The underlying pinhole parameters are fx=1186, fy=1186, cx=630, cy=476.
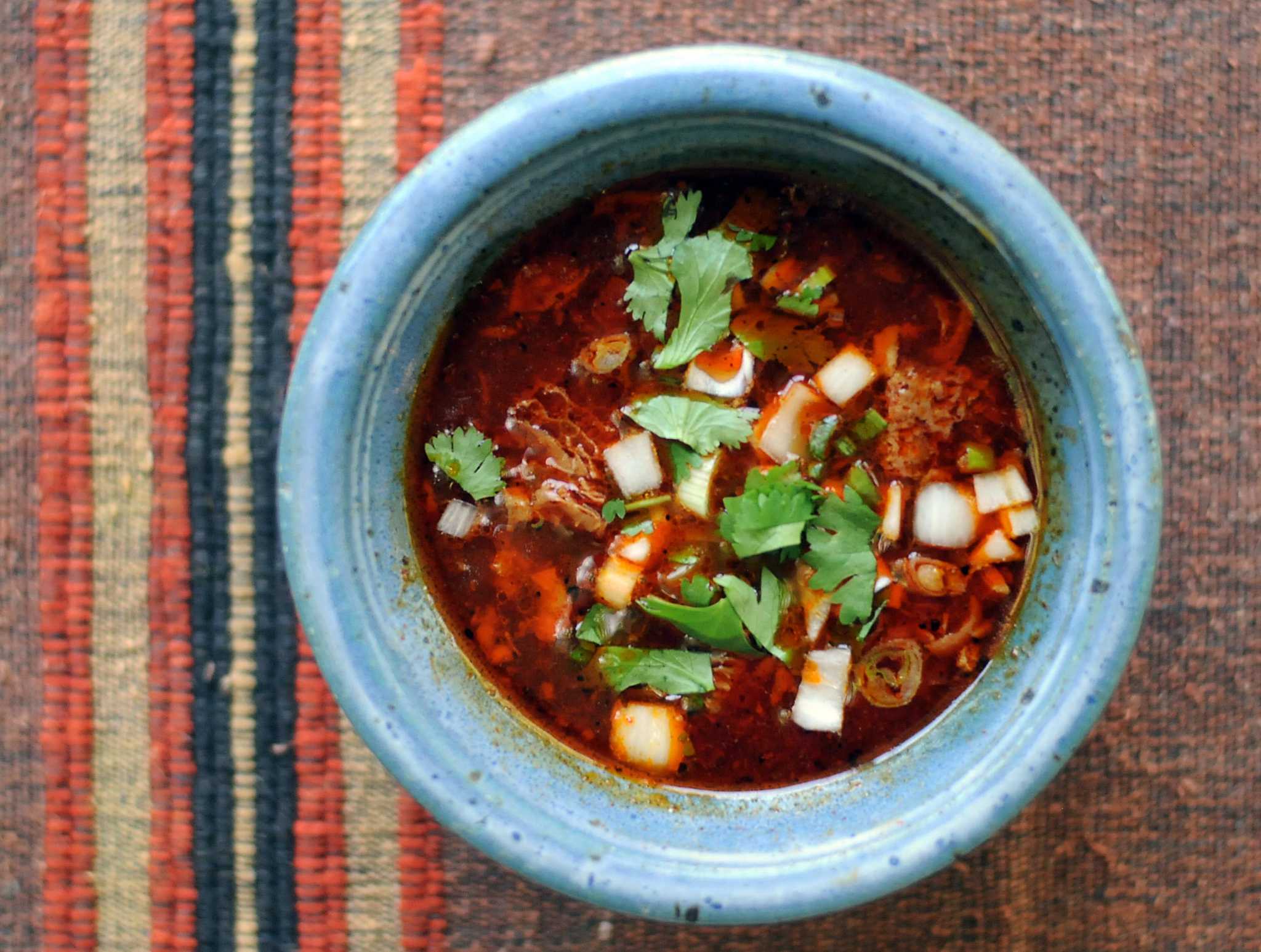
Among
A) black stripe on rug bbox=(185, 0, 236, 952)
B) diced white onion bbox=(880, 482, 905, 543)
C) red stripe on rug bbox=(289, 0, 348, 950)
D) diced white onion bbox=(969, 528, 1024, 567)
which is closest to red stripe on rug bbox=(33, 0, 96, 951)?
black stripe on rug bbox=(185, 0, 236, 952)

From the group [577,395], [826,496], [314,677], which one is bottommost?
[314,677]

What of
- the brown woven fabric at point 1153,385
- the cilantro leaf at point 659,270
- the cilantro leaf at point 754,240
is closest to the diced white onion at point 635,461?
the cilantro leaf at point 659,270

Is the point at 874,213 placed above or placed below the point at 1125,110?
below

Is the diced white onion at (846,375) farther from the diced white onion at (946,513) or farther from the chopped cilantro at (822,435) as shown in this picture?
the diced white onion at (946,513)

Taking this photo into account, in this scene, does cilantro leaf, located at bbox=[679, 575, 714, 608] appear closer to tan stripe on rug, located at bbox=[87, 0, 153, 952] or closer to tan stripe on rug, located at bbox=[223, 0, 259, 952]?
tan stripe on rug, located at bbox=[223, 0, 259, 952]

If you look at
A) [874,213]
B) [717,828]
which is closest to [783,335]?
[874,213]

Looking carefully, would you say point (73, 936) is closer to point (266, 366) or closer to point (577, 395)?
point (266, 366)

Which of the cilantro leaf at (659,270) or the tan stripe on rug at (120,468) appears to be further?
the tan stripe on rug at (120,468)
